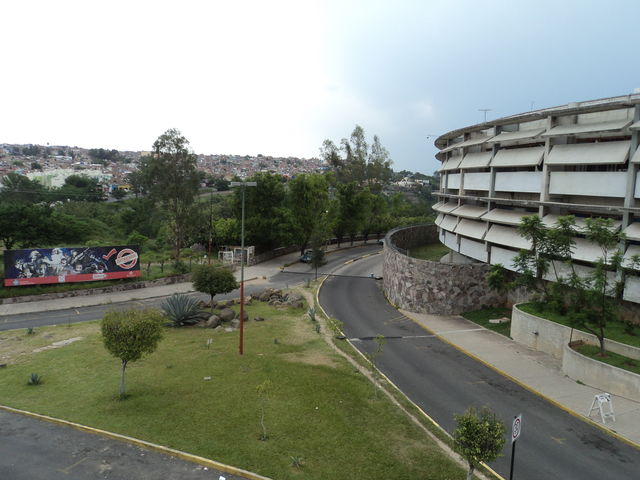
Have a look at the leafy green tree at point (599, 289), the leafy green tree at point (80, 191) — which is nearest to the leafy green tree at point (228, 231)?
the leafy green tree at point (599, 289)

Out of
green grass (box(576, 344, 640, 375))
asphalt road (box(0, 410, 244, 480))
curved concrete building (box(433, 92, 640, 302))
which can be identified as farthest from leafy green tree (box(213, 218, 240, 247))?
green grass (box(576, 344, 640, 375))

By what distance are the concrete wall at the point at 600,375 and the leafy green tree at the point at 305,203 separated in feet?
114

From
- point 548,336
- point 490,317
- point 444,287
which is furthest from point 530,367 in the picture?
point 444,287

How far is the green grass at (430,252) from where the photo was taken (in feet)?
155

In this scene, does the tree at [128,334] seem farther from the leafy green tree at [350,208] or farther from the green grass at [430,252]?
the leafy green tree at [350,208]

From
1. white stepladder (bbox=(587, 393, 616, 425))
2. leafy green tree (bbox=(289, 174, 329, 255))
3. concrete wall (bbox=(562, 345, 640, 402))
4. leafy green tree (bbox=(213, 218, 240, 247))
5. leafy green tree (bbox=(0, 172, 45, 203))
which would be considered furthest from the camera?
leafy green tree (bbox=(0, 172, 45, 203))

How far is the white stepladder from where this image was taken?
1573 centimetres

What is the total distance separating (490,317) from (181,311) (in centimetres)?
1951

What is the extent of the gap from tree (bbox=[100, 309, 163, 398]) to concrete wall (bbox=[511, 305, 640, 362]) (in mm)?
18497

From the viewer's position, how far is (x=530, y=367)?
2097 centimetres

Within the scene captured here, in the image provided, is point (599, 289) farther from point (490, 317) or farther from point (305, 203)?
point (305, 203)

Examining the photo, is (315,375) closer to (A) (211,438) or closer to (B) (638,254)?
(A) (211,438)

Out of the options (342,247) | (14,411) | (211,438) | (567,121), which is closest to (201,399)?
(211,438)

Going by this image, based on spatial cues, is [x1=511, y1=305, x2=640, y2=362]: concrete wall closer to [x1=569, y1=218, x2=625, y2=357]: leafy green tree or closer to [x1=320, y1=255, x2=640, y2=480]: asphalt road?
[x1=569, y1=218, x2=625, y2=357]: leafy green tree
